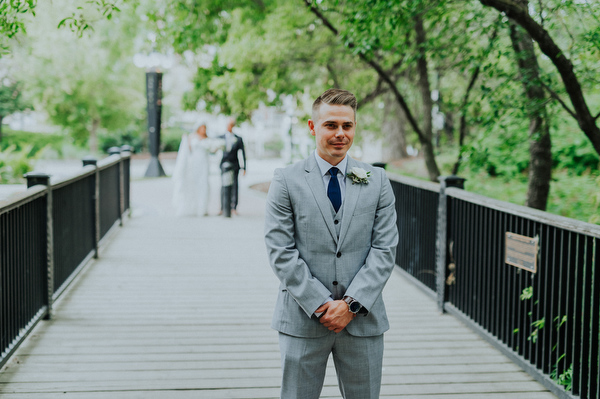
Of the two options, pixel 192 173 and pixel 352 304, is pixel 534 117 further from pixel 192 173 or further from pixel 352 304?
pixel 192 173

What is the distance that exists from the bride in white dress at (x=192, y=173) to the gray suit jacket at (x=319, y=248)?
1042cm

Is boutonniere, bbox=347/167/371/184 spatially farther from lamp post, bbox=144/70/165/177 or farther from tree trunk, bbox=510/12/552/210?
lamp post, bbox=144/70/165/177

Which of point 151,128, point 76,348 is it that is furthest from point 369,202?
point 151,128

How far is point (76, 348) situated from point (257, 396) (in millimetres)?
1803

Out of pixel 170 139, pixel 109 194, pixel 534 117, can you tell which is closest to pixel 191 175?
pixel 109 194

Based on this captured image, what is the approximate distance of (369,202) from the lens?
309 cm

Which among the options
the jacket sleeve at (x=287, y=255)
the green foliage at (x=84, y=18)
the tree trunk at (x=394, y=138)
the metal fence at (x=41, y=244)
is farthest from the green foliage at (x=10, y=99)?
the jacket sleeve at (x=287, y=255)

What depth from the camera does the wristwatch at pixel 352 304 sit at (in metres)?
2.96

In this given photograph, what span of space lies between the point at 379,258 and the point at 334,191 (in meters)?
0.39

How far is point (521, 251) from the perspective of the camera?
16.1 feet

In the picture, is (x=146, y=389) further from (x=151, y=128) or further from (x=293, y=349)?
(x=151, y=128)

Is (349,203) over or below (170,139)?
below

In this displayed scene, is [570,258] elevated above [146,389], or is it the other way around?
[570,258]

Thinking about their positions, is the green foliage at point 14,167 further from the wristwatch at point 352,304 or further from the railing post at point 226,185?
the wristwatch at point 352,304
